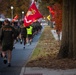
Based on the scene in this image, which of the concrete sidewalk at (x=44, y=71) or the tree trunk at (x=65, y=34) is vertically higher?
the tree trunk at (x=65, y=34)

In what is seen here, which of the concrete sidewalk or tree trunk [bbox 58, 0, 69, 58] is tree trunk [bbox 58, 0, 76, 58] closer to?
tree trunk [bbox 58, 0, 69, 58]

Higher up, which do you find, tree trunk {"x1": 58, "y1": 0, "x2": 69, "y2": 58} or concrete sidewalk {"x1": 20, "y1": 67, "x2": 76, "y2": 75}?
tree trunk {"x1": 58, "y1": 0, "x2": 69, "y2": 58}

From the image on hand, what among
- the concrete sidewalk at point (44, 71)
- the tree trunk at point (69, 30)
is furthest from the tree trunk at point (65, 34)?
the concrete sidewalk at point (44, 71)

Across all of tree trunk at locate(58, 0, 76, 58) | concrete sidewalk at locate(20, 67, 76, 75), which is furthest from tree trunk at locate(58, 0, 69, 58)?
concrete sidewalk at locate(20, 67, 76, 75)

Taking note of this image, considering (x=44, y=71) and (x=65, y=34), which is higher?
(x=65, y=34)

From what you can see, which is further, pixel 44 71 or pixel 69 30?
pixel 69 30

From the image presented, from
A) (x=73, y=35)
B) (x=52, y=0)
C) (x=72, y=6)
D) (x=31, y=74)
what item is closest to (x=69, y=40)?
(x=73, y=35)

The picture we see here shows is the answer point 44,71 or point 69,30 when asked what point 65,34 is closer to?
point 69,30

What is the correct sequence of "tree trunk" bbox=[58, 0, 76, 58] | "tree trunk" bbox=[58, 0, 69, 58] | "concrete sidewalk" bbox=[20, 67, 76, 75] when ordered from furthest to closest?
1. "tree trunk" bbox=[58, 0, 69, 58]
2. "tree trunk" bbox=[58, 0, 76, 58]
3. "concrete sidewalk" bbox=[20, 67, 76, 75]

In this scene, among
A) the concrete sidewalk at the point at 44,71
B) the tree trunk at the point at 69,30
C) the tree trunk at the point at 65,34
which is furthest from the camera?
the tree trunk at the point at 65,34

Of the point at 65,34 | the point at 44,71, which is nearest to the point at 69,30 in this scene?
the point at 65,34

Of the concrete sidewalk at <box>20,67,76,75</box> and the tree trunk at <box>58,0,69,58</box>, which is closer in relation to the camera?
the concrete sidewalk at <box>20,67,76,75</box>

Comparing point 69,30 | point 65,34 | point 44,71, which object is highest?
point 69,30

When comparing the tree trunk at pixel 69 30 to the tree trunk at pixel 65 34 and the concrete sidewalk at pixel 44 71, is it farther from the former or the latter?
the concrete sidewalk at pixel 44 71
